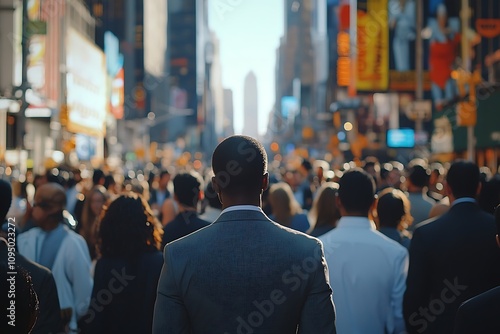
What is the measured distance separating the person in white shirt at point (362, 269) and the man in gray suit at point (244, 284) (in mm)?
2094

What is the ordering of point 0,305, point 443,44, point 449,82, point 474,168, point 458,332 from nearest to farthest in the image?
1. point 0,305
2. point 458,332
3. point 474,168
4. point 443,44
5. point 449,82

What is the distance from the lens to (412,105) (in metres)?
35.8

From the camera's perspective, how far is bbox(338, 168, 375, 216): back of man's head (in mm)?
5902

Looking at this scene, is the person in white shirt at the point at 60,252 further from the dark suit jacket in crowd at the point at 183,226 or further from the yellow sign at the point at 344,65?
the yellow sign at the point at 344,65

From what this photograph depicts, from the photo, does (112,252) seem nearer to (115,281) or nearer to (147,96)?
(115,281)

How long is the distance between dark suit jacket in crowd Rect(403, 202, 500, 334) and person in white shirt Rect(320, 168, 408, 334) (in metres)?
0.15

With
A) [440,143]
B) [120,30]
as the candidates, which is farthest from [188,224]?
[120,30]

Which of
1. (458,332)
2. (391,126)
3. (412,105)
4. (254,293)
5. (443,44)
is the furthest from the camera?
(391,126)

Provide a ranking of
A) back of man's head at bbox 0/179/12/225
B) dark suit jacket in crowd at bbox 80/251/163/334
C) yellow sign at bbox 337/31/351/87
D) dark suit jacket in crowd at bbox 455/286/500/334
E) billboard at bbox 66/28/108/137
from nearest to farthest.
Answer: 1. dark suit jacket in crowd at bbox 455/286/500/334
2. back of man's head at bbox 0/179/12/225
3. dark suit jacket in crowd at bbox 80/251/163/334
4. billboard at bbox 66/28/108/137
5. yellow sign at bbox 337/31/351/87

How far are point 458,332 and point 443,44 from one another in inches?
1616

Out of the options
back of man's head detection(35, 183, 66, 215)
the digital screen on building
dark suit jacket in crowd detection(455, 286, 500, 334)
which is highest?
back of man's head detection(35, 183, 66, 215)

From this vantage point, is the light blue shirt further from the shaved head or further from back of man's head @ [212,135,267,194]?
the shaved head

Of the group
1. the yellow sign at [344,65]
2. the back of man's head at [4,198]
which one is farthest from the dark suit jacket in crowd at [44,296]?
the yellow sign at [344,65]

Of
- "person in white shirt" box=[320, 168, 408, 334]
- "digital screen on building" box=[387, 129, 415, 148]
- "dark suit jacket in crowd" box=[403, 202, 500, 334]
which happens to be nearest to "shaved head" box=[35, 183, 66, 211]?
"person in white shirt" box=[320, 168, 408, 334]
